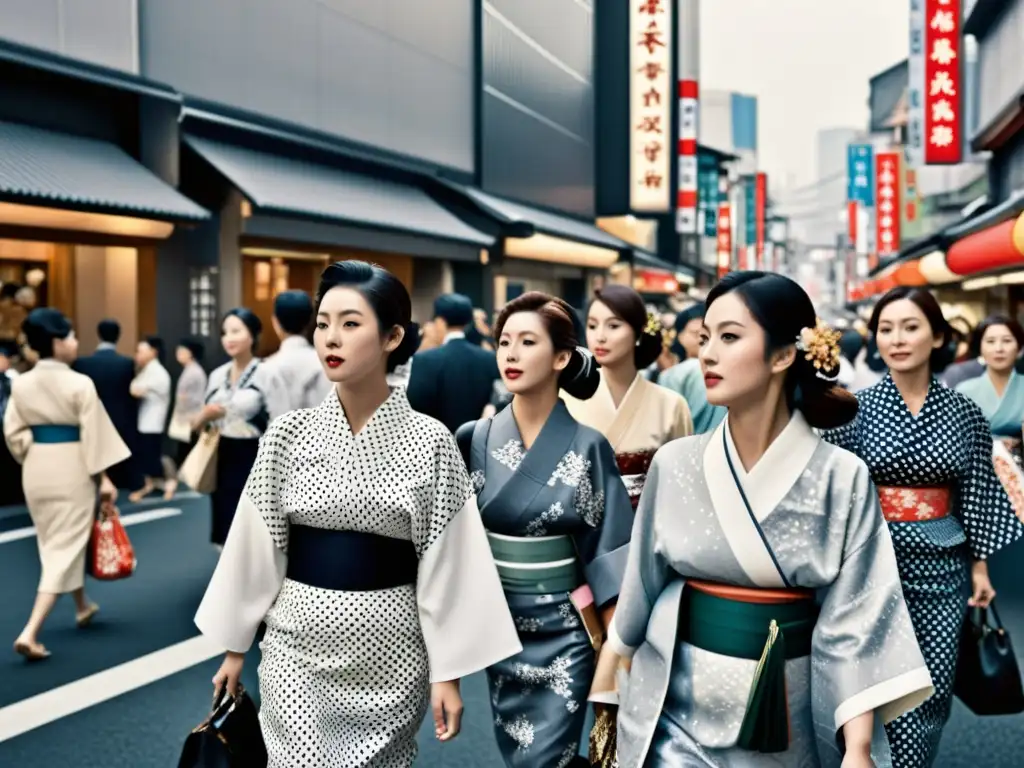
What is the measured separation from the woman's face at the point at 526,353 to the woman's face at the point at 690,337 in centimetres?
399

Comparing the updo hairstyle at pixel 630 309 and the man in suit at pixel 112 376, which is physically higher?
the updo hairstyle at pixel 630 309

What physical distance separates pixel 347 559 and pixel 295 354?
→ 379 cm

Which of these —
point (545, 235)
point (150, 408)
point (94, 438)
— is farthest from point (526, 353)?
point (545, 235)

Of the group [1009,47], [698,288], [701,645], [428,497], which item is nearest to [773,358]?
[701,645]

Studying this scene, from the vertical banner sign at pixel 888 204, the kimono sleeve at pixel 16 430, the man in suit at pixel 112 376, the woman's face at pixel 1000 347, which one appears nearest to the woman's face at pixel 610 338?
the kimono sleeve at pixel 16 430

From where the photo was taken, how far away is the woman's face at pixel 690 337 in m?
8.02

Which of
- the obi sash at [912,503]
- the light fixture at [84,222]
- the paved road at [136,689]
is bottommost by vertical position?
the paved road at [136,689]

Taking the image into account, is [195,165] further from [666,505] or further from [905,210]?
[905,210]

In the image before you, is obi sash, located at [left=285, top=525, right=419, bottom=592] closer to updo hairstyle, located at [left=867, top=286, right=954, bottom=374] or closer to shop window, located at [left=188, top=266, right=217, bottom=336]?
updo hairstyle, located at [left=867, top=286, right=954, bottom=374]

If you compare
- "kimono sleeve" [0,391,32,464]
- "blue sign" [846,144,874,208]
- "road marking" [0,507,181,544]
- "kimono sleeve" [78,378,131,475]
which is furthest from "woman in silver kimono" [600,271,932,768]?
"blue sign" [846,144,874,208]

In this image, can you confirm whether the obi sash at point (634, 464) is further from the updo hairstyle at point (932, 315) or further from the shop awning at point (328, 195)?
the shop awning at point (328, 195)

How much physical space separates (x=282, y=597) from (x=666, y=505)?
1.11m

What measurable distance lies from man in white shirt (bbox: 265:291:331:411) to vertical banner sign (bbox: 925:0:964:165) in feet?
62.8

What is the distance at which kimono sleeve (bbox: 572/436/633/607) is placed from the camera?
12.7 feet
